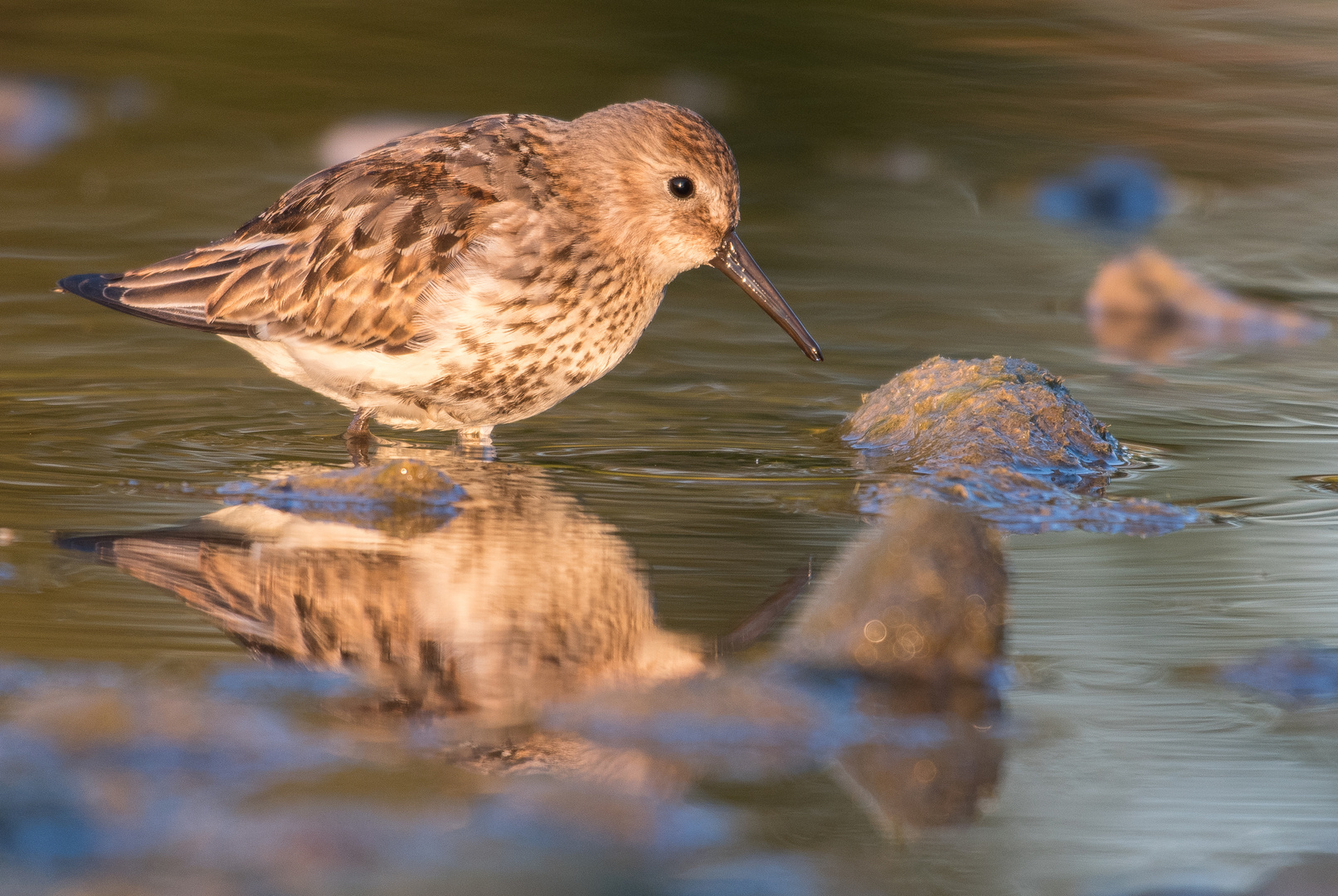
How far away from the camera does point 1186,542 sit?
16.1ft

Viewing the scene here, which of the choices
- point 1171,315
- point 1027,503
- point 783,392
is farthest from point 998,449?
point 1171,315

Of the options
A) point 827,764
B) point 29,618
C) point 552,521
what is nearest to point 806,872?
point 827,764

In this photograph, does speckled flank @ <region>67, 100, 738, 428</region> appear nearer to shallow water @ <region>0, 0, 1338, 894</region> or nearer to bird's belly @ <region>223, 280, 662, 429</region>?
bird's belly @ <region>223, 280, 662, 429</region>

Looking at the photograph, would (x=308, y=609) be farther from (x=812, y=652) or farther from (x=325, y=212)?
(x=325, y=212)

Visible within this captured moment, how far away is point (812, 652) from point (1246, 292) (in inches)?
232

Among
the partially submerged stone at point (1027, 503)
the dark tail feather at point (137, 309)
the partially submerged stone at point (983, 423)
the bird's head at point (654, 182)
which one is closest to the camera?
the partially submerged stone at point (1027, 503)

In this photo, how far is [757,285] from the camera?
6.32 m

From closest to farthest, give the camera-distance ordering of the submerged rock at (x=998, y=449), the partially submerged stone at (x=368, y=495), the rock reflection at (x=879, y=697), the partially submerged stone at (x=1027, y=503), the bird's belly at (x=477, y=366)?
the rock reflection at (x=879, y=697), the partially submerged stone at (x=368, y=495), the partially submerged stone at (x=1027, y=503), the submerged rock at (x=998, y=449), the bird's belly at (x=477, y=366)

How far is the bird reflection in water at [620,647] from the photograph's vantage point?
3.21 m

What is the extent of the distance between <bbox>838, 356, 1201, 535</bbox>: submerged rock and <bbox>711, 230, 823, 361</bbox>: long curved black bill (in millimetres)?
365

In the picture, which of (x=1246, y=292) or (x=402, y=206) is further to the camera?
(x=1246, y=292)

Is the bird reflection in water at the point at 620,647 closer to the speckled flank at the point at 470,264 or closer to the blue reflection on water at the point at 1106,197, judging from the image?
the speckled flank at the point at 470,264

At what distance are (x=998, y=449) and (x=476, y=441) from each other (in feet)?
6.26

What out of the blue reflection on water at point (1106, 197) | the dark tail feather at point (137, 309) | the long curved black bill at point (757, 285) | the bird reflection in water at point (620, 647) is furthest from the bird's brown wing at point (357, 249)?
the blue reflection on water at point (1106, 197)
